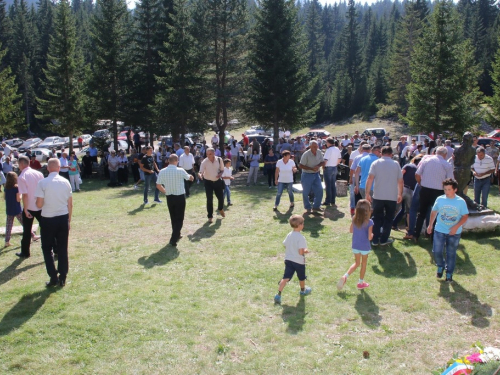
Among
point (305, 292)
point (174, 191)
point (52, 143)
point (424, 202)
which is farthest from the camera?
point (52, 143)

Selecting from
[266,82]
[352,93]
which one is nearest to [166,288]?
[266,82]

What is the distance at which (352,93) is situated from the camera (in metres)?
60.6

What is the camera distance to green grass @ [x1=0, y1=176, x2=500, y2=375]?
15.1ft

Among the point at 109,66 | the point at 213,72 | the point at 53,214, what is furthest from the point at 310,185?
the point at 109,66

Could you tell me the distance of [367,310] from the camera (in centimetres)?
568

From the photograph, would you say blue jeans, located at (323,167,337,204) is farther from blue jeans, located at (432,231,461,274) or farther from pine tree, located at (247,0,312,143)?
pine tree, located at (247,0,312,143)

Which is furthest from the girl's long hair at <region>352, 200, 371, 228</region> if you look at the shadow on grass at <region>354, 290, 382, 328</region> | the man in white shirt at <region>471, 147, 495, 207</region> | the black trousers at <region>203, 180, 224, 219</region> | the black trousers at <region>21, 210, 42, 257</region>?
the man in white shirt at <region>471, 147, 495, 207</region>

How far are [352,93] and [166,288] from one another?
191ft

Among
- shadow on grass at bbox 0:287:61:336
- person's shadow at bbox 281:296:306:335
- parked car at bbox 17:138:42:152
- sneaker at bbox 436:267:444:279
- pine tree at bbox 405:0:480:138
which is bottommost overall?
person's shadow at bbox 281:296:306:335

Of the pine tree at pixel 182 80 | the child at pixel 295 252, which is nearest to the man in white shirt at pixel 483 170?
the child at pixel 295 252

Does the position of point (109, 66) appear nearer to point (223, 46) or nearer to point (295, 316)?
point (223, 46)

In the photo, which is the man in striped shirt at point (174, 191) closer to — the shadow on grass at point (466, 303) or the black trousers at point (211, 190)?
the black trousers at point (211, 190)

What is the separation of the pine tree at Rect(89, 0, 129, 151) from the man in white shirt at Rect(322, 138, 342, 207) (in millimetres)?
16946

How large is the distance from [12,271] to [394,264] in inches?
260
